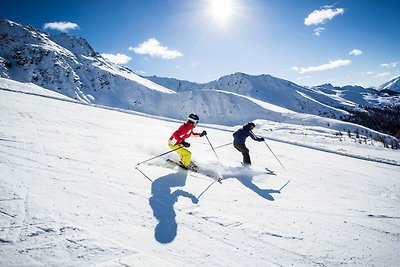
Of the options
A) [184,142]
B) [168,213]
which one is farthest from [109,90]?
[168,213]

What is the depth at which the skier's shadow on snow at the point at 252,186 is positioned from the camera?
24.5 ft

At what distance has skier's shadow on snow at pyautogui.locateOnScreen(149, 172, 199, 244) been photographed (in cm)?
471

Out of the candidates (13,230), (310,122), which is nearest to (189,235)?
(13,230)

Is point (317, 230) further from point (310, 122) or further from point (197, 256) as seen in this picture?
point (310, 122)

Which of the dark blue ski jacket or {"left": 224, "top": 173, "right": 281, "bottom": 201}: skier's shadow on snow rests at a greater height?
the dark blue ski jacket

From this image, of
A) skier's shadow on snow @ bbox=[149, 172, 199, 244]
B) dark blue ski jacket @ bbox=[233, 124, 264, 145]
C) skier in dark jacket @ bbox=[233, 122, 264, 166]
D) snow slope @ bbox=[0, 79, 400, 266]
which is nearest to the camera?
snow slope @ bbox=[0, 79, 400, 266]

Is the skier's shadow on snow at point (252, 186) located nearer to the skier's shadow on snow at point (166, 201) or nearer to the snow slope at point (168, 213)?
the snow slope at point (168, 213)

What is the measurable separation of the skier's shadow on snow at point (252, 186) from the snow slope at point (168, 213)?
7 cm

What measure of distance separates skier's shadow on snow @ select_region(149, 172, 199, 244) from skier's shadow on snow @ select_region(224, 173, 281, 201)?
1898 millimetres

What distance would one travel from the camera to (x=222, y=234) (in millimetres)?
4949

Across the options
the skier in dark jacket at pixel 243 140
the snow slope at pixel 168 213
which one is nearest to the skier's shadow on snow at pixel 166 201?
the snow slope at pixel 168 213

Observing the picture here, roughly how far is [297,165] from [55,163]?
9.66m

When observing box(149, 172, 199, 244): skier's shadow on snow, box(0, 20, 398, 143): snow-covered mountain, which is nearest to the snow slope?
box(149, 172, 199, 244): skier's shadow on snow

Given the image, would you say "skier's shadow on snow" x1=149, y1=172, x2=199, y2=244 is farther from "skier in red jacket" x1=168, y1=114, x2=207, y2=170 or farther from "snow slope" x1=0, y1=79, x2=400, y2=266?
"skier in red jacket" x1=168, y1=114, x2=207, y2=170
